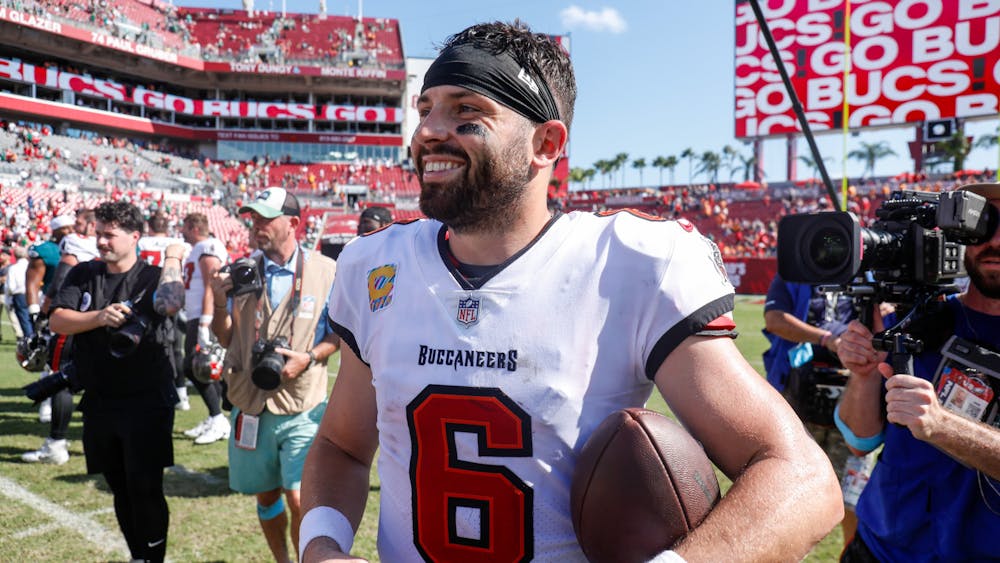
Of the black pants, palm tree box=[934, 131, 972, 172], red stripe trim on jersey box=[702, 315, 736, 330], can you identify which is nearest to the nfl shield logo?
red stripe trim on jersey box=[702, 315, 736, 330]

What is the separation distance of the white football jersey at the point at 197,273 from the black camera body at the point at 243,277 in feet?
8.20

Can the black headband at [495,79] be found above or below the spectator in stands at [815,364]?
above

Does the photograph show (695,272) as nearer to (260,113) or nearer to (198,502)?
(198,502)

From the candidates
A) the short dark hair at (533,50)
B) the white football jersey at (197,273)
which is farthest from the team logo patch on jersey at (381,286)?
the white football jersey at (197,273)

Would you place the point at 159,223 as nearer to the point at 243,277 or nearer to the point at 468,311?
the point at 243,277

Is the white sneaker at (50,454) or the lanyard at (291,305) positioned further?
the white sneaker at (50,454)

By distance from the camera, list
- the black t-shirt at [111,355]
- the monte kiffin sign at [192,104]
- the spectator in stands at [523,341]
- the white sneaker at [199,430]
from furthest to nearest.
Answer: the monte kiffin sign at [192,104] < the white sneaker at [199,430] < the black t-shirt at [111,355] < the spectator in stands at [523,341]

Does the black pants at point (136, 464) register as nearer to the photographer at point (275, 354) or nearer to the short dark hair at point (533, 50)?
the photographer at point (275, 354)

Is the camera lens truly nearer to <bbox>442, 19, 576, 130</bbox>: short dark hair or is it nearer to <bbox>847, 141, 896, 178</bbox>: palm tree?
<bbox>442, 19, 576, 130</bbox>: short dark hair

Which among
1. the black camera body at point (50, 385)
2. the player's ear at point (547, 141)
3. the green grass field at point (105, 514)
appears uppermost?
the player's ear at point (547, 141)

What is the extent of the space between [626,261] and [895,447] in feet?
4.67

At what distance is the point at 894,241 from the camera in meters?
1.84

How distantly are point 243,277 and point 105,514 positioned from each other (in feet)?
6.84

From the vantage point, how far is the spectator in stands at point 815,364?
3.46 meters
